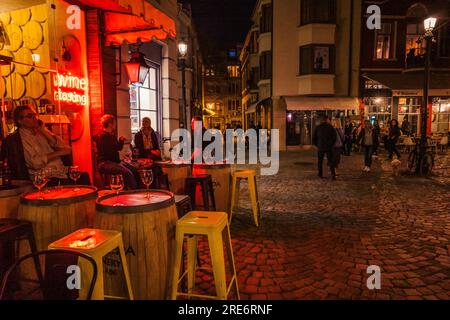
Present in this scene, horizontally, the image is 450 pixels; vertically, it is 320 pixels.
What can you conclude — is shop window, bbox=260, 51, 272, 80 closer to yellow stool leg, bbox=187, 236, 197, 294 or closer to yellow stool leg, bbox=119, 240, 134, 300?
yellow stool leg, bbox=187, 236, 197, 294

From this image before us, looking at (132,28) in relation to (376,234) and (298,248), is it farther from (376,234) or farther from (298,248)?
(376,234)

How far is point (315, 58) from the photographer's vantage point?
22281 millimetres

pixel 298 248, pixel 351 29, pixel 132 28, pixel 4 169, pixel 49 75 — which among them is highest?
pixel 351 29

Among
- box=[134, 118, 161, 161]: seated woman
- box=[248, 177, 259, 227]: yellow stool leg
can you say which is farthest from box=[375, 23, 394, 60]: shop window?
box=[248, 177, 259, 227]: yellow stool leg

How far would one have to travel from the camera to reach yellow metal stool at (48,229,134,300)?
2498 mm

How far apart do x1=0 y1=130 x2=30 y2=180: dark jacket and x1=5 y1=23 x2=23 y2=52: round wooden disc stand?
289cm

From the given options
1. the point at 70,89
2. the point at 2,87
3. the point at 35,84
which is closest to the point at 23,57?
the point at 35,84

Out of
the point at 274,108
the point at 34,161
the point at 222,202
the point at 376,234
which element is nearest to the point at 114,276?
the point at 34,161

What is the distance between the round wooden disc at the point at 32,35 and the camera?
6.40 meters

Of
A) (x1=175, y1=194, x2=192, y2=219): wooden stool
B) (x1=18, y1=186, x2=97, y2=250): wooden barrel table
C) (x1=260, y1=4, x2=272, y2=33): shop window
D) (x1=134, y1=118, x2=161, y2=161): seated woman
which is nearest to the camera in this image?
(x1=18, y1=186, x2=97, y2=250): wooden barrel table

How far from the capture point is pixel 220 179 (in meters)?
6.33

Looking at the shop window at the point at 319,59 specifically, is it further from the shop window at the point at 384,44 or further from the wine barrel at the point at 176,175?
the wine barrel at the point at 176,175

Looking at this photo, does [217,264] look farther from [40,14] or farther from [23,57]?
[40,14]

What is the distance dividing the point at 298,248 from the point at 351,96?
20.3 m
